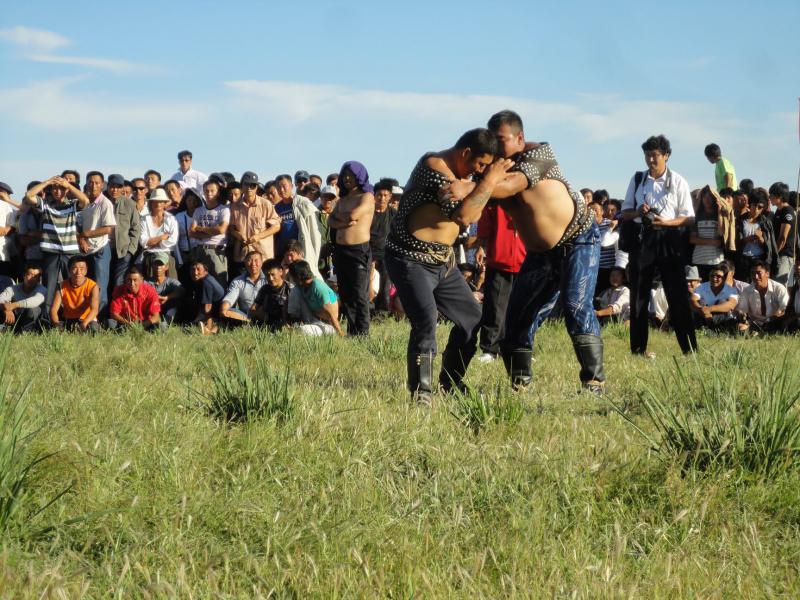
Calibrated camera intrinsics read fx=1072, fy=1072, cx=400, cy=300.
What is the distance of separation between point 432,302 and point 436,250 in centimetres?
34

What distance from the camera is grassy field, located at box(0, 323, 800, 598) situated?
3.25m

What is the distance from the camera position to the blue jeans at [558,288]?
6832mm

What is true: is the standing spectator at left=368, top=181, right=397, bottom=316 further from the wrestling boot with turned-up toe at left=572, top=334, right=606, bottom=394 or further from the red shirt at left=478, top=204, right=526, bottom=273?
the wrestling boot with turned-up toe at left=572, top=334, right=606, bottom=394

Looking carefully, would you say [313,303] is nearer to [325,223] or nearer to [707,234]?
[325,223]

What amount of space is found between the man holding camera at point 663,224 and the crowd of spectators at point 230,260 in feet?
9.58

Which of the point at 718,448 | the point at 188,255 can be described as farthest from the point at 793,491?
the point at 188,255

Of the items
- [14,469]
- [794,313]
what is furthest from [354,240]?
[14,469]

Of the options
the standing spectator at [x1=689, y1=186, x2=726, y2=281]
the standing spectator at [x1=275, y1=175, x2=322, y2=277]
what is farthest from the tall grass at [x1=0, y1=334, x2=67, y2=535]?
the standing spectator at [x1=689, y1=186, x2=726, y2=281]

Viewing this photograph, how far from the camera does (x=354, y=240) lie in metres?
12.0

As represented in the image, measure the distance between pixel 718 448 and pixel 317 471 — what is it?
1629mm

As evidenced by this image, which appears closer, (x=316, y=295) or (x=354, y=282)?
(x=354, y=282)

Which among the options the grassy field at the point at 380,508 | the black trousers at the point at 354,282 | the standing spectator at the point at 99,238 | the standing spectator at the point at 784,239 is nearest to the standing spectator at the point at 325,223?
the black trousers at the point at 354,282

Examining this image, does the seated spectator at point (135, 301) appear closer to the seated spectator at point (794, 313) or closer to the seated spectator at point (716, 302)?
the seated spectator at point (716, 302)

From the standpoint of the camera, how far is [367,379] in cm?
762
